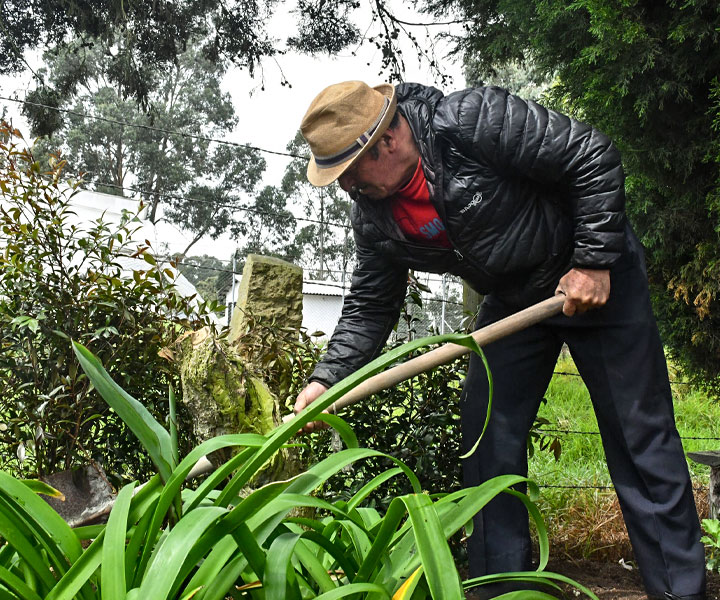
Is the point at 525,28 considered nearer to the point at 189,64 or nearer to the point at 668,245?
the point at 668,245

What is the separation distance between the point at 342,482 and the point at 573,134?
66.8 inches

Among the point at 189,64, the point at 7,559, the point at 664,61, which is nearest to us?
the point at 7,559

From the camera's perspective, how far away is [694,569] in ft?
7.30

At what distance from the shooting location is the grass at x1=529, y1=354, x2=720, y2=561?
10.9ft

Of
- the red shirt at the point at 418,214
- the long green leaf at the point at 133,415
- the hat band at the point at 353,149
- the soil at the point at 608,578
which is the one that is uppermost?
the hat band at the point at 353,149

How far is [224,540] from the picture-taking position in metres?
1.28

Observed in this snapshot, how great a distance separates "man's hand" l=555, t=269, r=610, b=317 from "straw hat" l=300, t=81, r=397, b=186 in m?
0.81

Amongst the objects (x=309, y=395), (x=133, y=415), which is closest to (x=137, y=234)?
(x=309, y=395)

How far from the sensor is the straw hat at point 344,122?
7.27 ft

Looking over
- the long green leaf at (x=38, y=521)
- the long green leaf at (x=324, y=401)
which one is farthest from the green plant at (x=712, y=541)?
the long green leaf at (x=38, y=521)

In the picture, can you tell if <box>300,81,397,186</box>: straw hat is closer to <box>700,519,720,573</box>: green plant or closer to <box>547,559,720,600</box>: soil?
<box>700,519,720,573</box>: green plant

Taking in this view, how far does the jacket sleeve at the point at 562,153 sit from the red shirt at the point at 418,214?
0.21 m

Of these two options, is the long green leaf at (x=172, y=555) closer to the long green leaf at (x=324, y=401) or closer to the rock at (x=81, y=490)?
the long green leaf at (x=324, y=401)

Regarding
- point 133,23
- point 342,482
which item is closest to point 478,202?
point 342,482
